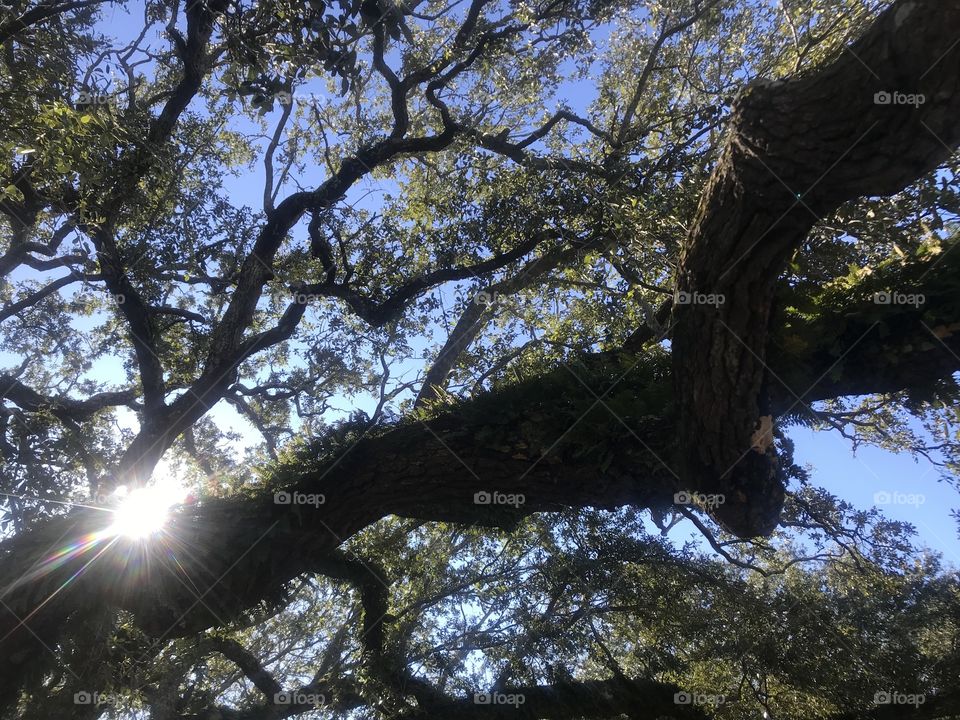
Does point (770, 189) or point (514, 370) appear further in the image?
point (514, 370)

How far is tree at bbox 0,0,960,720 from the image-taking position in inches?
129

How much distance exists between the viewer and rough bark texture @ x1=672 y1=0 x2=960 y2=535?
2150mm

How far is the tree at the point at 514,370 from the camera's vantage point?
3277 millimetres

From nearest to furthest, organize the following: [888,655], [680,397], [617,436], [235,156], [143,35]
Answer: [680,397] < [617,436] < [888,655] < [143,35] < [235,156]

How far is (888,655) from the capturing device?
5824 mm

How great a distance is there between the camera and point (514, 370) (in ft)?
18.7

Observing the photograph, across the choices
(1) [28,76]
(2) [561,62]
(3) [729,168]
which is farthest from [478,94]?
(3) [729,168]

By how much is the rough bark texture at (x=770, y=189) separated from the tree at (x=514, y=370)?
16 mm

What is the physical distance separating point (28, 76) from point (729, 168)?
234 inches

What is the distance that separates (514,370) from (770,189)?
11.2ft

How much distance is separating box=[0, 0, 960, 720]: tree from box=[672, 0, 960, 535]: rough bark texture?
0.02 m

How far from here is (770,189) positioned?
2.57m

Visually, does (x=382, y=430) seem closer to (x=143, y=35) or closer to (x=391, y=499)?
(x=391, y=499)

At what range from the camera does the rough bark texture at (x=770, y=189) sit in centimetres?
215
